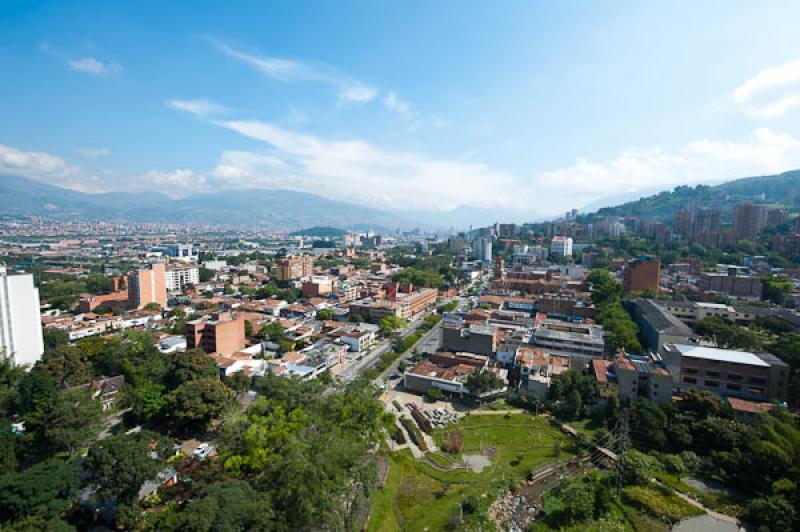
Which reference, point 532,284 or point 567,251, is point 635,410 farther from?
point 567,251

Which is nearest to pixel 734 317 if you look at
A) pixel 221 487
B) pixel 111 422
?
pixel 221 487

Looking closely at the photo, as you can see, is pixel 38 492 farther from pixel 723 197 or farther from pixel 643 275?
pixel 723 197

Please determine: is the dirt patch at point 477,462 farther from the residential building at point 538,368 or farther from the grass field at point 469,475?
the residential building at point 538,368

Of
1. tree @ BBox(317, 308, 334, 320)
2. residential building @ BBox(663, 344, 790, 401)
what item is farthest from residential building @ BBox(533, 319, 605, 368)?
tree @ BBox(317, 308, 334, 320)

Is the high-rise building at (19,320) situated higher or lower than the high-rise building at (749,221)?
lower

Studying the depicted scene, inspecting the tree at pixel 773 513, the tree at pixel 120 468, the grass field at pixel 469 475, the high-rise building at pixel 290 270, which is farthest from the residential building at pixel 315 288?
the tree at pixel 773 513

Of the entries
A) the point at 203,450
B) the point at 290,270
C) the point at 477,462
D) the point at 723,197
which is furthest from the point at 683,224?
the point at 203,450
